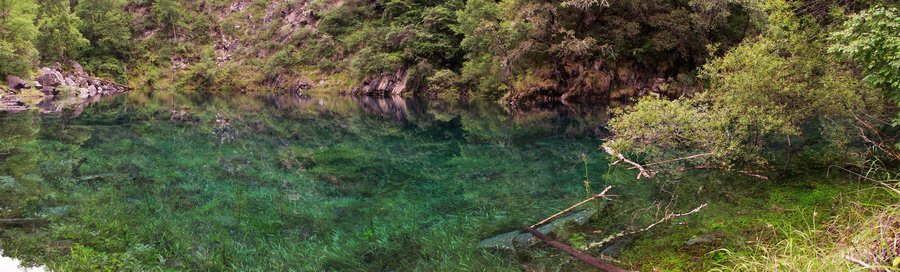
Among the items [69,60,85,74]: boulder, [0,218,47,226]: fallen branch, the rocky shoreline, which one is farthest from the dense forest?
[69,60,85,74]: boulder

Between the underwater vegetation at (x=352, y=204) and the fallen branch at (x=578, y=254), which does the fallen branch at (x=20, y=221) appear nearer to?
the underwater vegetation at (x=352, y=204)

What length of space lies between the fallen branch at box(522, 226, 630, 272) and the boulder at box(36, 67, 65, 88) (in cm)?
6999

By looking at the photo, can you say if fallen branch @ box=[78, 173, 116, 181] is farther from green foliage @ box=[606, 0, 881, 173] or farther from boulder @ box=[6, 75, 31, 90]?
boulder @ box=[6, 75, 31, 90]

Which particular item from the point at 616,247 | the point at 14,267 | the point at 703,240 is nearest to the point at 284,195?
the point at 14,267

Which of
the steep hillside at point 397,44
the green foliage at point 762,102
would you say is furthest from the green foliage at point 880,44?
the steep hillside at point 397,44

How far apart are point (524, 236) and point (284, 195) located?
245 inches

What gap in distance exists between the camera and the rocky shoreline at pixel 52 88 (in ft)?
142

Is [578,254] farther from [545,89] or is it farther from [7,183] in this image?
[545,89]

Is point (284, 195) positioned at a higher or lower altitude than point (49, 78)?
higher

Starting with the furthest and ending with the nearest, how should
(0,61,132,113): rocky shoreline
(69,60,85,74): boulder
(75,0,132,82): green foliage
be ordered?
(75,0,132,82): green foliage, (69,60,85,74): boulder, (0,61,132,113): rocky shoreline

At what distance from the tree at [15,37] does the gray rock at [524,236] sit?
57.9 metres

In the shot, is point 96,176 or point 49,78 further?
point 49,78

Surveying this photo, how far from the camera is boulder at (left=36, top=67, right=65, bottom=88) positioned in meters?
59.2

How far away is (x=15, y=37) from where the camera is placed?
167ft
